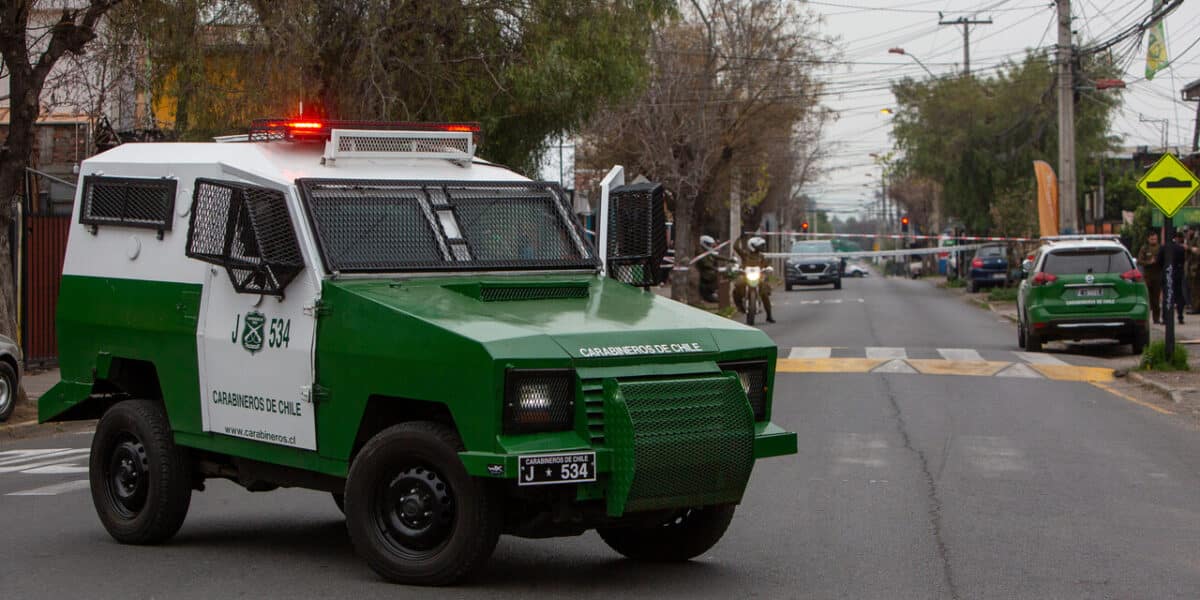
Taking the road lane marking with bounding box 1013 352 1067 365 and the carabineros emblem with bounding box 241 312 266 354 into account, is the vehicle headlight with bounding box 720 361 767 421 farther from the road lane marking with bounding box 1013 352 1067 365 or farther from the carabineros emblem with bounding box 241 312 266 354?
the road lane marking with bounding box 1013 352 1067 365

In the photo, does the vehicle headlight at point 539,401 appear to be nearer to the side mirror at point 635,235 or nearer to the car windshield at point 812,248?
the side mirror at point 635,235

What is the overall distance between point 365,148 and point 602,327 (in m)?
2.25

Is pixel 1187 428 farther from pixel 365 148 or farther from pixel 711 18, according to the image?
pixel 711 18

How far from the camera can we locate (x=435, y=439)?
23.5 feet

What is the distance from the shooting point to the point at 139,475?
9031 mm

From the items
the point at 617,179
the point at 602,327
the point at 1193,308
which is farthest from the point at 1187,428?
the point at 1193,308

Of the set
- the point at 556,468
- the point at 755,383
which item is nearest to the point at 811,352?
the point at 755,383

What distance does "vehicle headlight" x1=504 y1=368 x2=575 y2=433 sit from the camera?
22.7 ft

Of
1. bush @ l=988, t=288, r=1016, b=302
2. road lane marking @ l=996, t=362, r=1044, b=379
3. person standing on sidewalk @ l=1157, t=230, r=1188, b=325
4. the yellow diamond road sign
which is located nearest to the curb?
person standing on sidewalk @ l=1157, t=230, r=1188, b=325

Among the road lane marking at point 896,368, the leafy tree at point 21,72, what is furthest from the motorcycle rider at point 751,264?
the leafy tree at point 21,72

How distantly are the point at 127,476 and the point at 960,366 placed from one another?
14.7 m

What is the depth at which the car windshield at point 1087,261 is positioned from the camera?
76.8 feet

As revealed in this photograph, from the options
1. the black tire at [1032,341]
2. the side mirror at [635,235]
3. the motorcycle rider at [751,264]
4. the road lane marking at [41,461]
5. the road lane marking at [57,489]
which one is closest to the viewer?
the side mirror at [635,235]

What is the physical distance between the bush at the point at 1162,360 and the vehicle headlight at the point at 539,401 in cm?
1546
